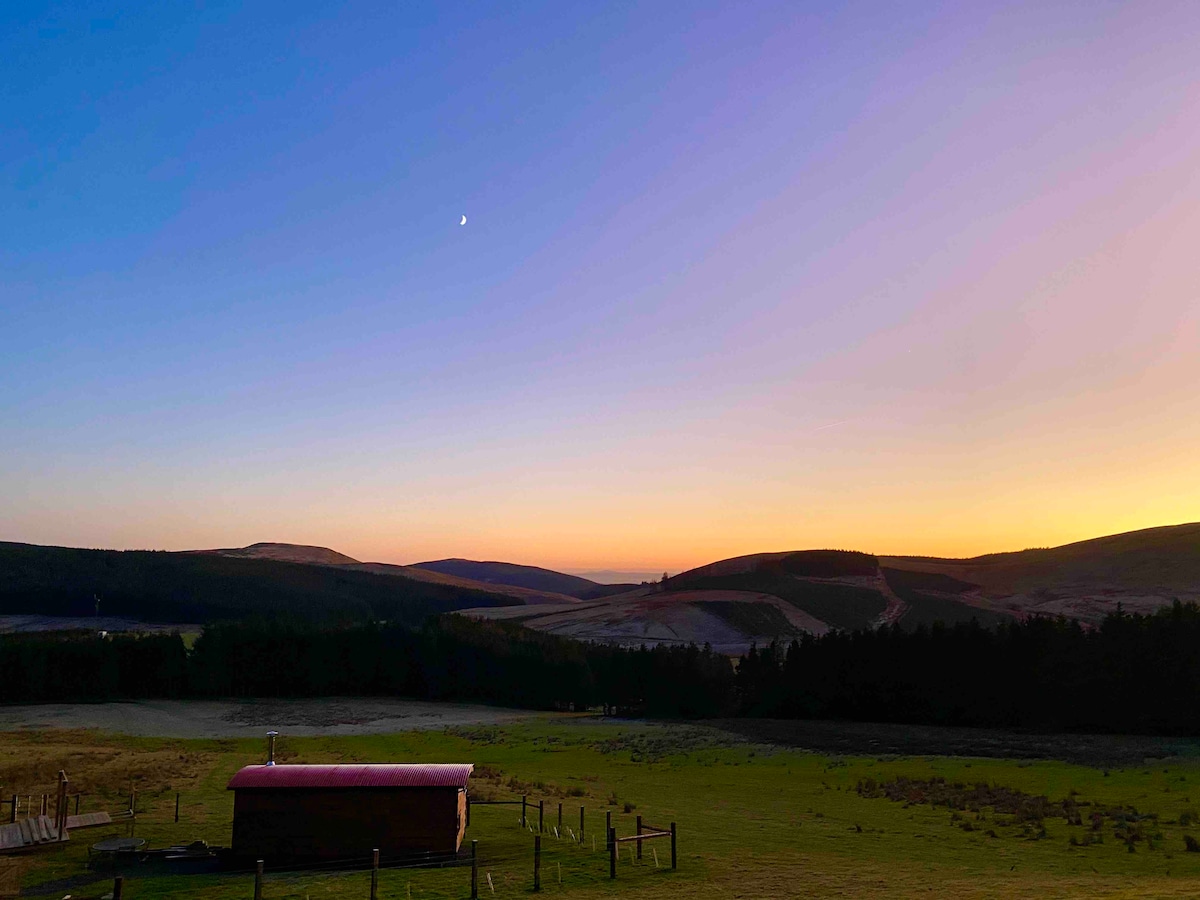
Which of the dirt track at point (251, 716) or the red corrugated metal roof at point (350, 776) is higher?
the red corrugated metal roof at point (350, 776)

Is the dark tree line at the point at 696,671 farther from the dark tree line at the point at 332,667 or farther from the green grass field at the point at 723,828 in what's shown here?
the green grass field at the point at 723,828

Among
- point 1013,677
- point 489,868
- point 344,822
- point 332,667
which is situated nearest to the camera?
point 489,868

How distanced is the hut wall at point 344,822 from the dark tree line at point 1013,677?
69.5 metres

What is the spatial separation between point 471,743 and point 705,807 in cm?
4031

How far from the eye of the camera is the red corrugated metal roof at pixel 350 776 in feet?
105

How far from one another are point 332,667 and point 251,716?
25.4 metres

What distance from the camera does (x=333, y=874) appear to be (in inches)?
1161

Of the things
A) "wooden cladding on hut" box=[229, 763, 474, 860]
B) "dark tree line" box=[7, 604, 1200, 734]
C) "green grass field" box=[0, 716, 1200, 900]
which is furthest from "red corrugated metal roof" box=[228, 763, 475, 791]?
"dark tree line" box=[7, 604, 1200, 734]

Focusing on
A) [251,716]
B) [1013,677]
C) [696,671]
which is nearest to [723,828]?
[1013,677]

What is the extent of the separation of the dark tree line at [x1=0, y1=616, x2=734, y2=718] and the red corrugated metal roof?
89.5 m

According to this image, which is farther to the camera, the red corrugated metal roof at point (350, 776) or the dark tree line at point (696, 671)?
the dark tree line at point (696, 671)

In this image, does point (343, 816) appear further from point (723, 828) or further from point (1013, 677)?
point (1013, 677)

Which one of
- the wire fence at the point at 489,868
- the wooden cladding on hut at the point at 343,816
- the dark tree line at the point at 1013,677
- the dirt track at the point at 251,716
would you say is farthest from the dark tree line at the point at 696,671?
the wooden cladding on hut at the point at 343,816

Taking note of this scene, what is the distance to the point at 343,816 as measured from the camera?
105 ft
